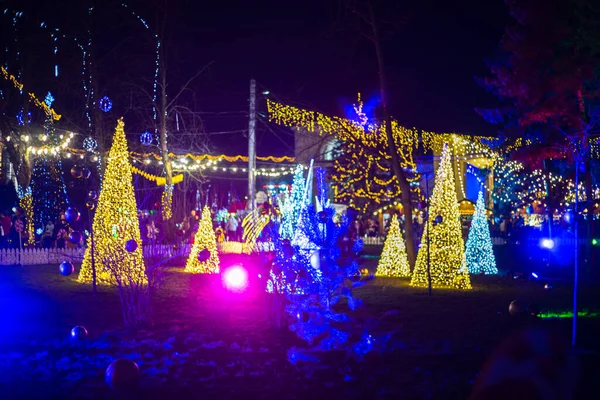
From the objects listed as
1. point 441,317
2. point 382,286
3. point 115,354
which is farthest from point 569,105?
point 115,354

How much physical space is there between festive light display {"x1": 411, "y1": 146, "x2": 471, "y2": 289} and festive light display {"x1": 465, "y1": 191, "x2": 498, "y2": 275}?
15.2 ft

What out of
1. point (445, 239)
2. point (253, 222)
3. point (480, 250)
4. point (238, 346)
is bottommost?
point (238, 346)

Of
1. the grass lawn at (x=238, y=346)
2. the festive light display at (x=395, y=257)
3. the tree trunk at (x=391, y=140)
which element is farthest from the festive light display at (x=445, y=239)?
the tree trunk at (x=391, y=140)

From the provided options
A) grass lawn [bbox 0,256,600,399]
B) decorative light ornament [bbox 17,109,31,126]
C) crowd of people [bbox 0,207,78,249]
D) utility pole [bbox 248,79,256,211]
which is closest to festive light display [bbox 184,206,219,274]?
grass lawn [bbox 0,256,600,399]

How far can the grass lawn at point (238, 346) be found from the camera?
6.99 meters

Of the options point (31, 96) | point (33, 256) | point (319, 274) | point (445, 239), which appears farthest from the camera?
point (31, 96)

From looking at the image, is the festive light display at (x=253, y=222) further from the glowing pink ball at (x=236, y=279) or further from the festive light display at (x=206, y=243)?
the glowing pink ball at (x=236, y=279)

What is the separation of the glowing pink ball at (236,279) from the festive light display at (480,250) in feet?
24.3

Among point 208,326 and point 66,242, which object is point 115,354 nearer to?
point 208,326

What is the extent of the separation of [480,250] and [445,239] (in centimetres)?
527

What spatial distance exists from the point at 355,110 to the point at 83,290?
18189 mm

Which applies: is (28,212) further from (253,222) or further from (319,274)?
(319,274)

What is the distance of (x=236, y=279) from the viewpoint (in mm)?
16828

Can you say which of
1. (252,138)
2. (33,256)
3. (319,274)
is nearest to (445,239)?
(319,274)
